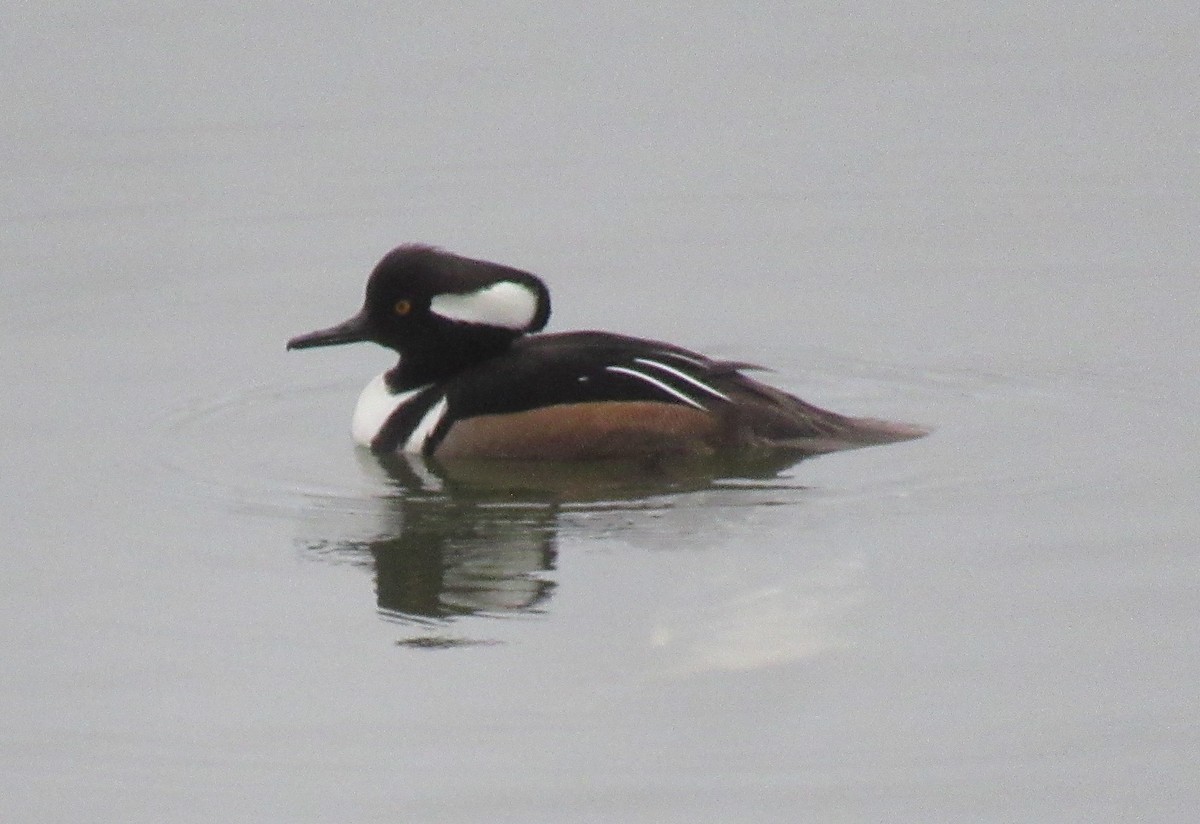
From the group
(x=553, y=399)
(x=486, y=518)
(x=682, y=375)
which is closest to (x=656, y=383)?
(x=682, y=375)

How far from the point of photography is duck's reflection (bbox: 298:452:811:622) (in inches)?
364

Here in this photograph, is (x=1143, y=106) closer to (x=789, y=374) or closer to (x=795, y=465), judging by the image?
(x=789, y=374)

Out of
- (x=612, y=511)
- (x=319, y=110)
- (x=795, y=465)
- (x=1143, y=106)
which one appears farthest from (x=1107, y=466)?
(x=319, y=110)

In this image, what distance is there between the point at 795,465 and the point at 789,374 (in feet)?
4.66

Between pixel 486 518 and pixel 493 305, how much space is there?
4.56 feet

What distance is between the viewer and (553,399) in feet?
35.9

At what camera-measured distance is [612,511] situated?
33.3 feet

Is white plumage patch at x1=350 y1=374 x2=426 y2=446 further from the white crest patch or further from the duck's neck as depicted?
the white crest patch

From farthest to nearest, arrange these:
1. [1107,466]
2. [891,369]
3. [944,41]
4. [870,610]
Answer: [944,41]
[891,369]
[1107,466]
[870,610]

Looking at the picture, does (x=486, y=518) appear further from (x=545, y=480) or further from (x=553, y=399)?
(x=553, y=399)

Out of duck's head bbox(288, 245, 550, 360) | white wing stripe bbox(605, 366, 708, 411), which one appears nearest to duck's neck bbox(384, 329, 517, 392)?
duck's head bbox(288, 245, 550, 360)

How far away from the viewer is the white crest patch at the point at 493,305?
11.3 metres

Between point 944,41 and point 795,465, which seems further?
point 944,41

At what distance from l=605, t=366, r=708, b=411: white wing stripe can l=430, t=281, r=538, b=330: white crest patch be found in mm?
577
